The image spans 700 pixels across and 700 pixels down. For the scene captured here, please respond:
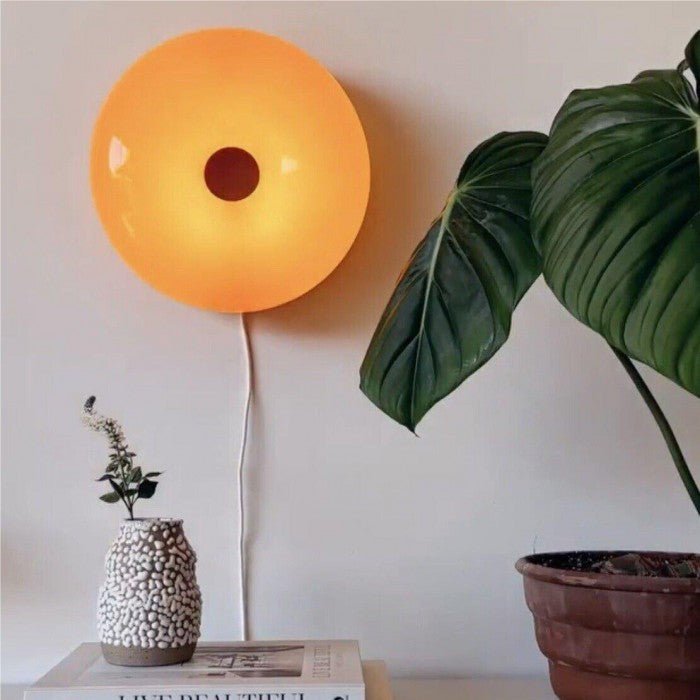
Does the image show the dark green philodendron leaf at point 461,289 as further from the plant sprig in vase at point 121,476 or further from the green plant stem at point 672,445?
the plant sprig in vase at point 121,476

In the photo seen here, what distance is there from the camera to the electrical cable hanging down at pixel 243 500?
1096 mm

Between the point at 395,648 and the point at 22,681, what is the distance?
43cm

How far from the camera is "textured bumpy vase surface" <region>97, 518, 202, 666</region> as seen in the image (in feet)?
2.84

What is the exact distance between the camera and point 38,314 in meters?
1.13

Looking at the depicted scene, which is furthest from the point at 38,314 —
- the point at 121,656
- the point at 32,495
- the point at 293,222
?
the point at 121,656

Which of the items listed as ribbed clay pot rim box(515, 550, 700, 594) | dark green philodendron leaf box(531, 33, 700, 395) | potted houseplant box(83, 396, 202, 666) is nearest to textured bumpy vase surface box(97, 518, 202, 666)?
potted houseplant box(83, 396, 202, 666)

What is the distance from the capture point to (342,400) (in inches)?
44.4

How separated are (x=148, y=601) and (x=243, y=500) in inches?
10.1

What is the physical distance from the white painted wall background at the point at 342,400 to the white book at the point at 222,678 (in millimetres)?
185

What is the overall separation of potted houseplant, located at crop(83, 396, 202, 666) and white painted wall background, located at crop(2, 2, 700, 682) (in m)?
0.21

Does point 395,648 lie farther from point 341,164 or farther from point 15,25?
point 15,25

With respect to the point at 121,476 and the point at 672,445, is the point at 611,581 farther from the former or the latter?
the point at 121,476

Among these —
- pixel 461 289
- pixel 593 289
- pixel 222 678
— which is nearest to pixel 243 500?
pixel 222 678

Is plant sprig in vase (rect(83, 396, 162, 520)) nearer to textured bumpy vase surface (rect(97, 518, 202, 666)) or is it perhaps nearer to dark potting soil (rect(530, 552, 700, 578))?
textured bumpy vase surface (rect(97, 518, 202, 666))
